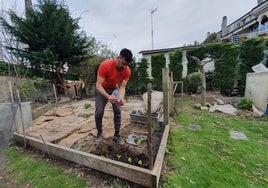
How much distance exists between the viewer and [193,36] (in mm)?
20328

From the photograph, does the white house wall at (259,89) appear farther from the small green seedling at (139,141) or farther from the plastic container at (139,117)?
the small green seedling at (139,141)

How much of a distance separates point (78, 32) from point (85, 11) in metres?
1.40

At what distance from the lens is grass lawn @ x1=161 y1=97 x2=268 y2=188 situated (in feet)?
5.90

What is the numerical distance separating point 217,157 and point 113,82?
189 cm

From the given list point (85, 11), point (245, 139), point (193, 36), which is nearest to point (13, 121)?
point (245, 139)

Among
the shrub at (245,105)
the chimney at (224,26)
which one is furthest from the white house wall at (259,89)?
the chimney at (224,26)

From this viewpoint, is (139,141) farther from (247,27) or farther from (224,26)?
(224,26)


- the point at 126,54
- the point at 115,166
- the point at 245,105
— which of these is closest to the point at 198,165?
the point at 115,166

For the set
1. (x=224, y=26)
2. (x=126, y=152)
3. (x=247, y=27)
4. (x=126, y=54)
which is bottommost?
(x=126, y=152)

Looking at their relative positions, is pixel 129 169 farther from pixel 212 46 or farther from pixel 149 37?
pixel 149 37

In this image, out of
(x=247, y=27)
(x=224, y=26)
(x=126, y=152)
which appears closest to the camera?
(x=126, y=152)

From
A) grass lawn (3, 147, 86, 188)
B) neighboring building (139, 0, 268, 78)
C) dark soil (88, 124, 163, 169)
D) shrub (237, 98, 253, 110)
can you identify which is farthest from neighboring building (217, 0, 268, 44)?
grass lawn (3, 147, 86, 188)

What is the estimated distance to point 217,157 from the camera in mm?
2271

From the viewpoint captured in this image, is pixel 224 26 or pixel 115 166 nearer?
pixel 115 166
